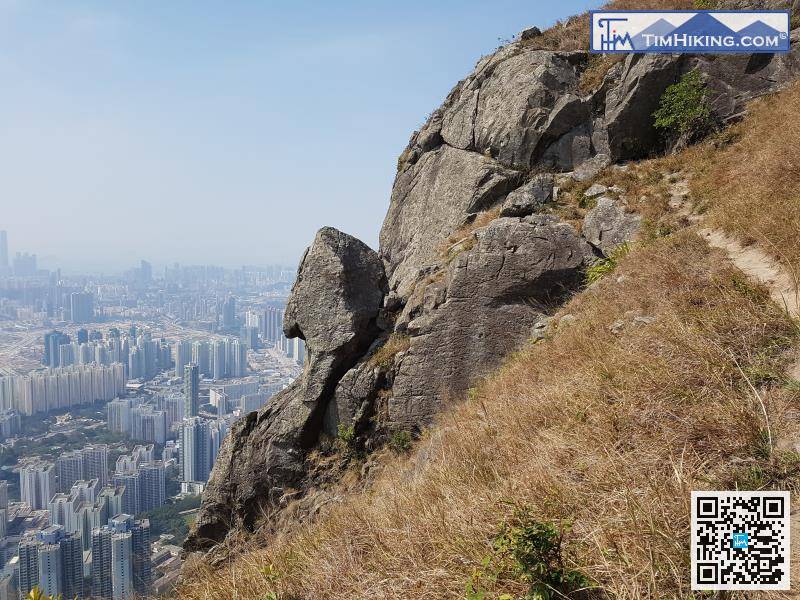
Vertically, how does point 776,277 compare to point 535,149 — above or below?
below

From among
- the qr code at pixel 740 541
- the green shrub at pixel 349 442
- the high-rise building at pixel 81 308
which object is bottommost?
the high-rise building at pixel 81 308

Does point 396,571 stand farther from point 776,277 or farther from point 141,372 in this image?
point 141,372

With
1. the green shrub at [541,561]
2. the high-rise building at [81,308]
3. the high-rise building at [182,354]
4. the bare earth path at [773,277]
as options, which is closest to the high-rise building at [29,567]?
the green shrub at [541,561]

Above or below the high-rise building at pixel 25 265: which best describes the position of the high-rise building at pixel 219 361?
below

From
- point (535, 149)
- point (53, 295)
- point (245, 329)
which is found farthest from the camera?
point (53, 295)

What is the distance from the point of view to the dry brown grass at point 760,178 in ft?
18.7

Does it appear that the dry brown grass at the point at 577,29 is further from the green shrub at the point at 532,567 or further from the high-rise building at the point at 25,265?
the high-rise building at the point at 25,265

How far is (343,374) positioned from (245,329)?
101 meters

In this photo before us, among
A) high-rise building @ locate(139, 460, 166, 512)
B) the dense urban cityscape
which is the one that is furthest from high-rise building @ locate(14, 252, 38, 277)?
high-rise building @ locate(139, 460, 166, 512)

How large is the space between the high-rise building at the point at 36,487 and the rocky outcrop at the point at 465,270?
3206 centimetres

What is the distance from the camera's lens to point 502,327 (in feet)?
30.2

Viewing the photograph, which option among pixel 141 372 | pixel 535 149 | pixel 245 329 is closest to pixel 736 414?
pixel 535 149

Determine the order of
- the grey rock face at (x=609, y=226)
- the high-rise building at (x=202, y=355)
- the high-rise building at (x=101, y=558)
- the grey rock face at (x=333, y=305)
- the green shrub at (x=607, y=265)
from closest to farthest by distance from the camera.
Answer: the green shrub at (x=607, y=265), the grey rock face at (x=609, y=226), the grey rock face at (x=333, y=305), the high-rise building at (x=101, y=558), the high-rise building at (x=202, y=355)

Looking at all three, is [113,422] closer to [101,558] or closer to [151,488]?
[151,488]
